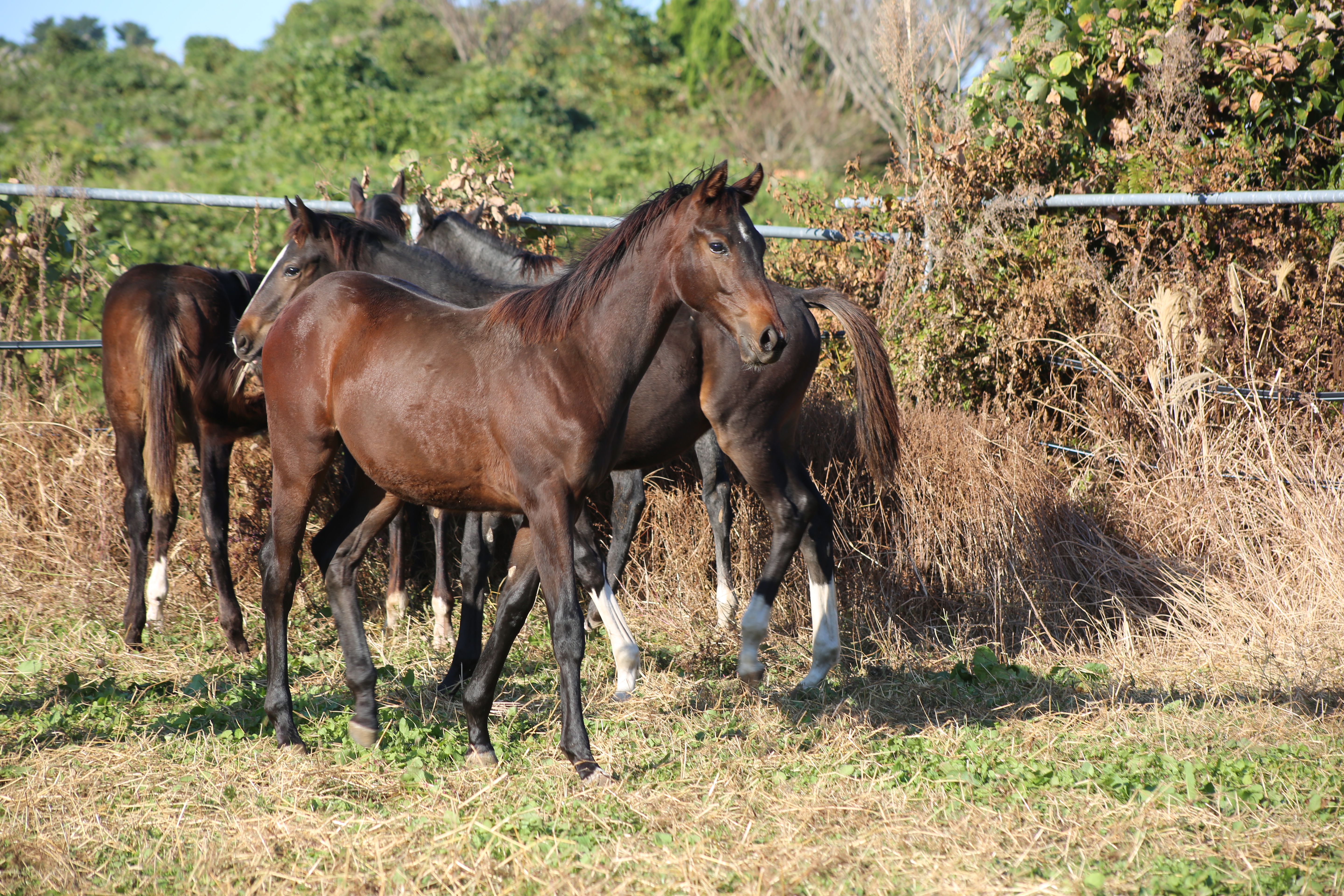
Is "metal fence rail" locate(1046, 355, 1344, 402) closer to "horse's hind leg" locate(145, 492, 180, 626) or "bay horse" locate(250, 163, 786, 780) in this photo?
"bay horse" locate(250, 163, 786, 780)

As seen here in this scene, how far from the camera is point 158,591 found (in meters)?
5.11

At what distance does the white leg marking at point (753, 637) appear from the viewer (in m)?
4.38

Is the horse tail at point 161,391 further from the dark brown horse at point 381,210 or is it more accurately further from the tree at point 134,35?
the tree at point 134,35

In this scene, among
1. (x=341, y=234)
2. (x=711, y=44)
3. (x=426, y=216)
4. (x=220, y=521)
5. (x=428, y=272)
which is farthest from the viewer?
(x=711, y=44)

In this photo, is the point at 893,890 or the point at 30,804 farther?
the point at 30,804

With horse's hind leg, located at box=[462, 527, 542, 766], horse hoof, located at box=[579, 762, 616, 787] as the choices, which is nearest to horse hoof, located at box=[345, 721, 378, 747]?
horse's hind leg, located at box=[462, 527, 542, 766]

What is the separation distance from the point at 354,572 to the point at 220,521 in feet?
4.63

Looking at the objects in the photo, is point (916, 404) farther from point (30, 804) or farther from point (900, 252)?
point (30, 804)

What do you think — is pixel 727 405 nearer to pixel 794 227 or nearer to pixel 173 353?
pixel 794 227

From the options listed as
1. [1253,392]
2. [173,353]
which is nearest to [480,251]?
[173,353]

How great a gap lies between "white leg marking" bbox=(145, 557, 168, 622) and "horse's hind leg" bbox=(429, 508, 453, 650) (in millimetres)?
1297

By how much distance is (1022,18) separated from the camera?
695cm

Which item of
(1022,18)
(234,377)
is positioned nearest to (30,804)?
(234,377)

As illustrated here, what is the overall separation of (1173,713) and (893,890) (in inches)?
74.3
